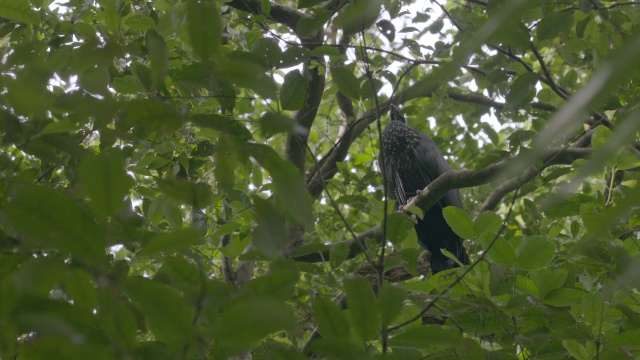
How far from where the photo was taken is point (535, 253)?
1.66m

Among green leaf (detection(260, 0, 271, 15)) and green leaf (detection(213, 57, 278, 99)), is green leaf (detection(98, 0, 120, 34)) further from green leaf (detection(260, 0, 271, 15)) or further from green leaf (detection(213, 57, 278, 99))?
green leaf (detection(213, 57, 278, 99))

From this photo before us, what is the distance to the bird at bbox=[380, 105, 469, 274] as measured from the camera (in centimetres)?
439

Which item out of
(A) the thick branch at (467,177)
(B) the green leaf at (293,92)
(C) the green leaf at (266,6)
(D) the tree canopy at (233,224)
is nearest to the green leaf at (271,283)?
(D) the tree canopy at (233,224)

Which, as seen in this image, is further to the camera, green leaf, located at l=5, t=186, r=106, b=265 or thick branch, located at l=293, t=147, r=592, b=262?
thick branch, located at l=293, t=147, r=592, b=262

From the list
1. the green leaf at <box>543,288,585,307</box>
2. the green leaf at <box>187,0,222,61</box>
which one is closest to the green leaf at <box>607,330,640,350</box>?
the green leaf at <box>543,288,585,307</box>

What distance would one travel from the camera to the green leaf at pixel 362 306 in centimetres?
104

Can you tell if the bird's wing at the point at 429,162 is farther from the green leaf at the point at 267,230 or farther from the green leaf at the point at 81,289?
the green leaf at the point at 81,289

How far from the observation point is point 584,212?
67.8 inches

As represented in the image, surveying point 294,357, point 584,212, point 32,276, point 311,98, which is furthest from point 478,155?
point 32,276

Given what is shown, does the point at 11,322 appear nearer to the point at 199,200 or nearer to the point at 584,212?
the point at 199,200

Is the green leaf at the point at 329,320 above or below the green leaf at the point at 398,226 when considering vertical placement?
below

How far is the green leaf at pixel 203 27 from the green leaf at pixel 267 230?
23cm

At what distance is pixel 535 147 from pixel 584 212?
4.46 ft

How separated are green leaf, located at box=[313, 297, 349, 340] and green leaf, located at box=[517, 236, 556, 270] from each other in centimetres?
76
